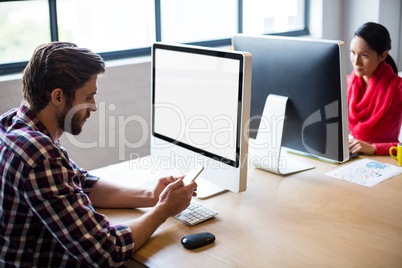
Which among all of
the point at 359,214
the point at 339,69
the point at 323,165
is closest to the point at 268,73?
the point at 339,69

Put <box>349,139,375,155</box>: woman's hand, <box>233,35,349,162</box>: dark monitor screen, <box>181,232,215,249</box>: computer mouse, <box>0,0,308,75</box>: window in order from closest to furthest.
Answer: <box>181,232,215,249</box>: computer mouse, <box>233,35,349,162</box>: dark monitor screen, <box>349,139,375,155</box>: woman's hand, <box>0,0,308,75</box>: window

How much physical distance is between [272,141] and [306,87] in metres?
0.24

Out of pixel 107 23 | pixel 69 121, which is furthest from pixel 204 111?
pixel 107 23

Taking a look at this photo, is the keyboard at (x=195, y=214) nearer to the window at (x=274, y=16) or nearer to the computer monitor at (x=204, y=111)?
the computer monitor at (x=204, y=111)

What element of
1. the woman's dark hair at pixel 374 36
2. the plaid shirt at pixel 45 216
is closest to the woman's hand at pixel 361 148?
the woman's dark hair at pixel 374 36

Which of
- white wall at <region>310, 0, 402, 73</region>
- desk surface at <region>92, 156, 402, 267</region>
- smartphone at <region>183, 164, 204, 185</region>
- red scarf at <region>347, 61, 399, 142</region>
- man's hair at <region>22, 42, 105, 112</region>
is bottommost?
desk surface at <region>92, 156, 402, 267</region>

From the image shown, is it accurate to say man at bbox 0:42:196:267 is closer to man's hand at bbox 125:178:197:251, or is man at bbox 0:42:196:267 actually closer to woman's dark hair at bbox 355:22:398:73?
man's hand at bbox 125:178:197:251

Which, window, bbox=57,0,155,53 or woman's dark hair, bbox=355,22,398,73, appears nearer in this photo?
woman's dark hair, bbox=355,22,398,73

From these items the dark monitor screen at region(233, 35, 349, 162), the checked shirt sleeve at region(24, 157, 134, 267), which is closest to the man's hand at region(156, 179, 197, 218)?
the checked shirt sleeve at region(24, 157, 134, 267)

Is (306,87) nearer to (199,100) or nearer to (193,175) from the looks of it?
(199,100)

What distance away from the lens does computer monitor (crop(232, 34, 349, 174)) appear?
5.33 feet

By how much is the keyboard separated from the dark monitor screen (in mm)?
527

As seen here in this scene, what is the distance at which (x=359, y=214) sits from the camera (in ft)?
4.74

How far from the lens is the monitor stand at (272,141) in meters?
1.76
